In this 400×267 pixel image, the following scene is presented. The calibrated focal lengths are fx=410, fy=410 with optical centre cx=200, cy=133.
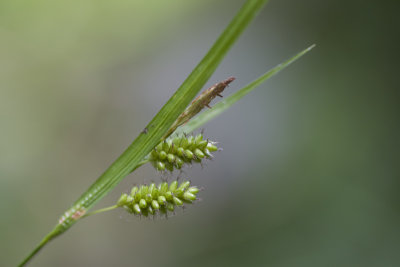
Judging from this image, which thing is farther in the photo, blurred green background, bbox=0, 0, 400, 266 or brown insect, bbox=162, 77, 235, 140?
blurred green background, bbox=0, 0, 400, 266

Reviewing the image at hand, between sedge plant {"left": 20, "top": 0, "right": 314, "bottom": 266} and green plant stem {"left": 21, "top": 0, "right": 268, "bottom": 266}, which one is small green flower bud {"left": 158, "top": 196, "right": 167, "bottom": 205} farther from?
green plant stem {"left": 21, "top": 0, "right": 268, "bottom": 266}

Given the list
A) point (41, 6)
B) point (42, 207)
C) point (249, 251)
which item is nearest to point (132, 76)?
point (41, 6)

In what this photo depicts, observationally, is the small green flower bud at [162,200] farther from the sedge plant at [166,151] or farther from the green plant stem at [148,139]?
the green plant stem at [148,139]

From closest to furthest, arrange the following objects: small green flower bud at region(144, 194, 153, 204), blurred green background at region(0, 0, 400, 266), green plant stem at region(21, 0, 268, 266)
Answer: green plant stem at region(21, 0, 268, 266)
small green flower bud at region(144, 194, 153, 204)
blurred green background at region(0, 0, 400, 266)

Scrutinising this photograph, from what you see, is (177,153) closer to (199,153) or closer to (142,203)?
(199,153)

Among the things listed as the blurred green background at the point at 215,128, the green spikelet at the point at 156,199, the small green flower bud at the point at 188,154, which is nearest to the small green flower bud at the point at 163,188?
the green spikelet at the point at 156,199

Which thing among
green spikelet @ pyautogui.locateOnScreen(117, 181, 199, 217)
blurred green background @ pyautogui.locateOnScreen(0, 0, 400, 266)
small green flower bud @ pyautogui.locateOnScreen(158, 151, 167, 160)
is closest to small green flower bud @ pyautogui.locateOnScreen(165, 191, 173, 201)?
green spikelet @ pyautogui.locateOnScreen(117, 181, 199, 217)

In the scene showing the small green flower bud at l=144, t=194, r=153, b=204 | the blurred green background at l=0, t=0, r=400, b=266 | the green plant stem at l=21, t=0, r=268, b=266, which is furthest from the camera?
the blurred green background at l=0, t=0, r=400, b=266

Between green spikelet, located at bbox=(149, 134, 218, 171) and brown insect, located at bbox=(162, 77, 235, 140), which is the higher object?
Answer: brown insect, located at bbox=(162, 77, 235, 140)
